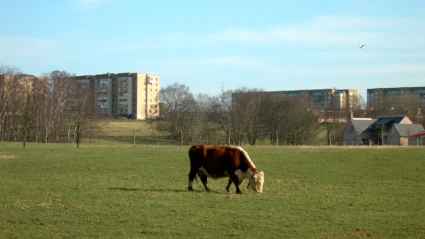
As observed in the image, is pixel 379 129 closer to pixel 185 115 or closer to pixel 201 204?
pixel 185 115

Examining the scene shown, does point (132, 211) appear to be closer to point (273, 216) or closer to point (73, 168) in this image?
point (273, 216)

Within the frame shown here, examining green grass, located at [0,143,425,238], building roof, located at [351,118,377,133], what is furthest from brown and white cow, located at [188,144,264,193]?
building roof, located at [351,118,377,133]

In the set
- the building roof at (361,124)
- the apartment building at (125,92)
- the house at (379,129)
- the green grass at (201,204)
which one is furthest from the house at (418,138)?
the apartment building at (125,92)

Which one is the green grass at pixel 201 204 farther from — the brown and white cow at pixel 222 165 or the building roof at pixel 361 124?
the building roof at pixel 361 124

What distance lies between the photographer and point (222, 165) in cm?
1691

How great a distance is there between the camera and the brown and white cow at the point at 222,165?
54.4ft

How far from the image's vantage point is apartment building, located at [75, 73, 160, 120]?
13600 cm

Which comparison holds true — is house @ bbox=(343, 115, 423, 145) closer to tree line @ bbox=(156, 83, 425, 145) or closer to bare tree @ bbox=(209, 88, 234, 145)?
tree line @ bbox=(156, 83, 425, 145)

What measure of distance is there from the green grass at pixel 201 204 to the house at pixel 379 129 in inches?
2291

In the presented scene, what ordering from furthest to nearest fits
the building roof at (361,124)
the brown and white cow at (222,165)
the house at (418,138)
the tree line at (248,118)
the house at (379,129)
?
the building roof at (361,124) → the house at (379,129) → the tree line at (248,118) → the house at (418,138) → the brown and white cow at (222,165)

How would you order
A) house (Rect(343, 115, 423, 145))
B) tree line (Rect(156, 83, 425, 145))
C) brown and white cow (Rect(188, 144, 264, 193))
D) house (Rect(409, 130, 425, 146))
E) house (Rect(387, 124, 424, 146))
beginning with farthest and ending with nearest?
house (Rect(343, 115, 423, 145))
house (Rect(387, 124, 424, 146))
tree line (Rect(156, 83, 425, 145))
house (Rect(409, 130, 425, 146))
brown and white cow (Rect(188, 144, 264, 193))

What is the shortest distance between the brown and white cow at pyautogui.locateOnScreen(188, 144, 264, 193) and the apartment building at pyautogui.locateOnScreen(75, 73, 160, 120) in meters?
118

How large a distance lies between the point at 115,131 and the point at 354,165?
69.5m

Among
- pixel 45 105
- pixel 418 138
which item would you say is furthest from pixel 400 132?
pixel 45 105
